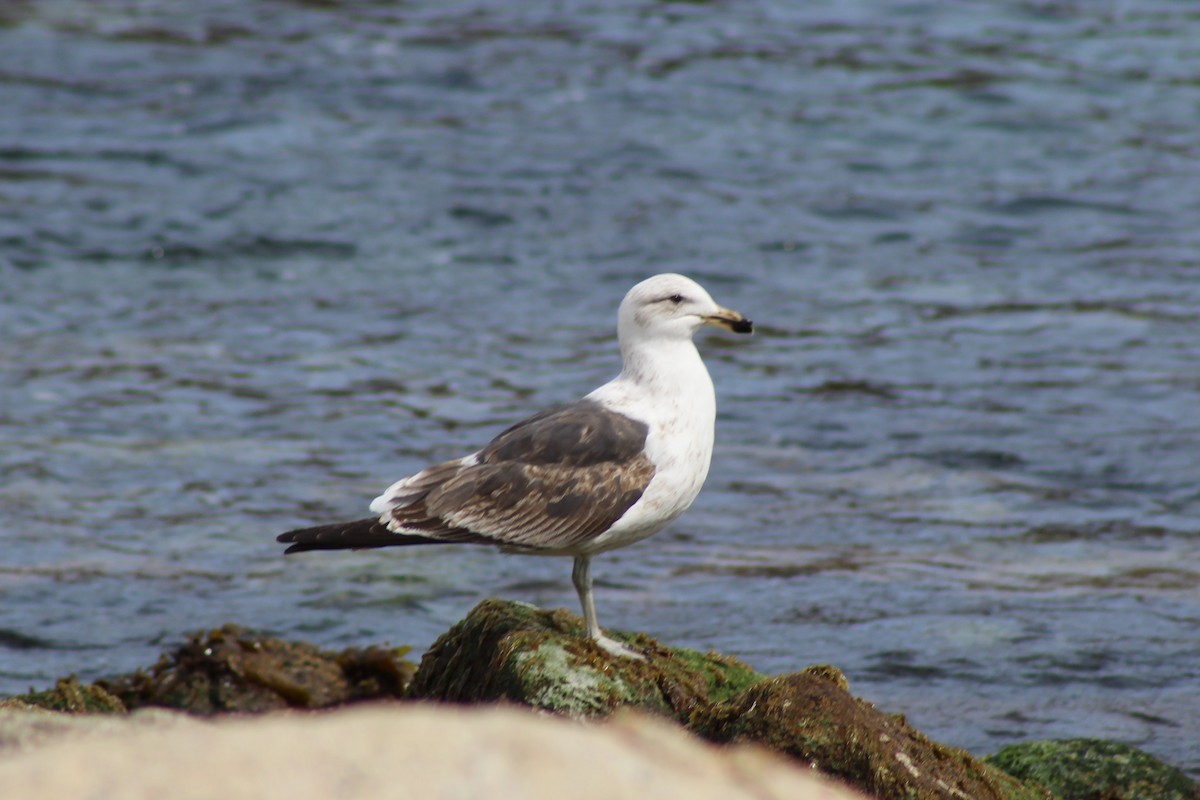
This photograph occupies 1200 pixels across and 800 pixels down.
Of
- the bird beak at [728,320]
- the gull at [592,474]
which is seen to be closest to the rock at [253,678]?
A: the gull at [592,474]

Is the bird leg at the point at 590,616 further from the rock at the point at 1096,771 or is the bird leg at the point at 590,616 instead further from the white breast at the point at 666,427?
the rock at the point at 1096,771

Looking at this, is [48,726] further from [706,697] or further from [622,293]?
[622,293]

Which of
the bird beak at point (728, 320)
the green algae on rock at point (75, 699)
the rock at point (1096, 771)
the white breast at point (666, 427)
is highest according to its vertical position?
the bird beak at point (728, 320)

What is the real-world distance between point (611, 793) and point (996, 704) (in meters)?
5.25

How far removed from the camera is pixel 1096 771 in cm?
619

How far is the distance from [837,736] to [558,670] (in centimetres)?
92

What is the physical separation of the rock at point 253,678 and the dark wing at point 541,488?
1.54 metres

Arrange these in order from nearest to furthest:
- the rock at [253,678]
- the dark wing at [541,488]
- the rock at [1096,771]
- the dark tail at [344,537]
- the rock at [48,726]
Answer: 1. the rock at [48,726]
2. the dark tail at [344,537]
3. the dark wing at [541,488]
4. the rock at [1096,771]
5. the rock at [253,678]

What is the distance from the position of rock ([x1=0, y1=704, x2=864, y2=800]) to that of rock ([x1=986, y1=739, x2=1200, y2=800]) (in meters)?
3.42

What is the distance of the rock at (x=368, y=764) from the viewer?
2.80 m

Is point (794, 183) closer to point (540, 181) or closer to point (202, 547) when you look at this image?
point (540, 181)

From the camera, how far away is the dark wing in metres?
5.83

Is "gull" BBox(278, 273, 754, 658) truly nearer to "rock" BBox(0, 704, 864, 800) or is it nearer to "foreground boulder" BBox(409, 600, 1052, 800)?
"foreground boulder" BBox(409, 600, 1052, 800)

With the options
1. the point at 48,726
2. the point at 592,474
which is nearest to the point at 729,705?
the point at 592,474
